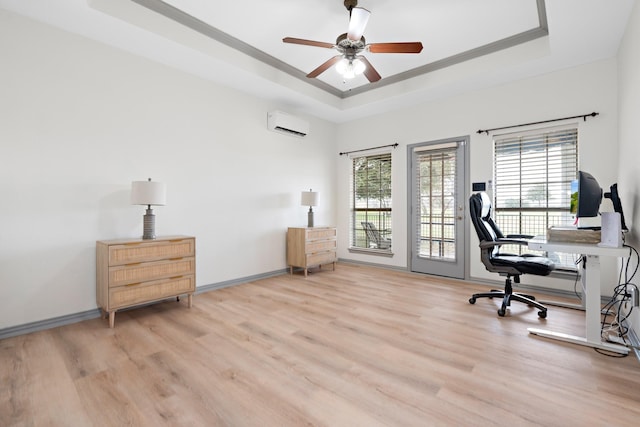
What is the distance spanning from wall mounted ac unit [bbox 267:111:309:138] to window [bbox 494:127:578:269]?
113 inches

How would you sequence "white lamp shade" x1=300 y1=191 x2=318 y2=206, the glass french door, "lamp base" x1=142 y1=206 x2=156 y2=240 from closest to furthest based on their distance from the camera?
1. "lamp base" x1=142 y1=206 x2=156 y2=240
2. the glass french door
3. "white lamp shade" x1=300 y1=191 x2=318 y2=206

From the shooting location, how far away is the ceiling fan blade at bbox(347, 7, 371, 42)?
2459mm

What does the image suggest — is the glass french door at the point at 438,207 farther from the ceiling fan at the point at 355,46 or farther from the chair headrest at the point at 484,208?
the ceiling fan at the point at 355,46

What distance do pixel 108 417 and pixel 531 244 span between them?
2.98 metres

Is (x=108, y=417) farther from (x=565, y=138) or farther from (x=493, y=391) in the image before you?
(x=565, y=138)

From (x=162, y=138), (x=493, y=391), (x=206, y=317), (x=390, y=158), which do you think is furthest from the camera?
(x=390, y=158)

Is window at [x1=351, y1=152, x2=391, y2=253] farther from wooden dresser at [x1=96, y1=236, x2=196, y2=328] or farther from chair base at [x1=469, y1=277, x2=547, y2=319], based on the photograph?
wooden dresser at [x1=96, y1=236, x2=196, y2=328]

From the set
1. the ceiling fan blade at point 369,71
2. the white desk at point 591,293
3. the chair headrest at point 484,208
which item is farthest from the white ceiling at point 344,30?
the white desk at point 591,293

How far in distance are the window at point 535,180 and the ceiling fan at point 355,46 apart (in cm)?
210

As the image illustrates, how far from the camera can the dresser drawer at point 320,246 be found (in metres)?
4.68

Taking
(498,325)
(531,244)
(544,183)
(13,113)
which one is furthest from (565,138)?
(13,113)

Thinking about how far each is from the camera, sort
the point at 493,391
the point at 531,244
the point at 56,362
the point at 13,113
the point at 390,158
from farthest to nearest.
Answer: the point at 390,158, the point at 13,113, the point at 531,244, the point at 56,362, the point at 493,391

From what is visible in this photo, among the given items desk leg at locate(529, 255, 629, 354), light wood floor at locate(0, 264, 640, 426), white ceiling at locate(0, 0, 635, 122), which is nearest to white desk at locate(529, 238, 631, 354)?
desk leg at locate(529, 255, 629, 354)

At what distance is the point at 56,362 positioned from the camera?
2047mm
